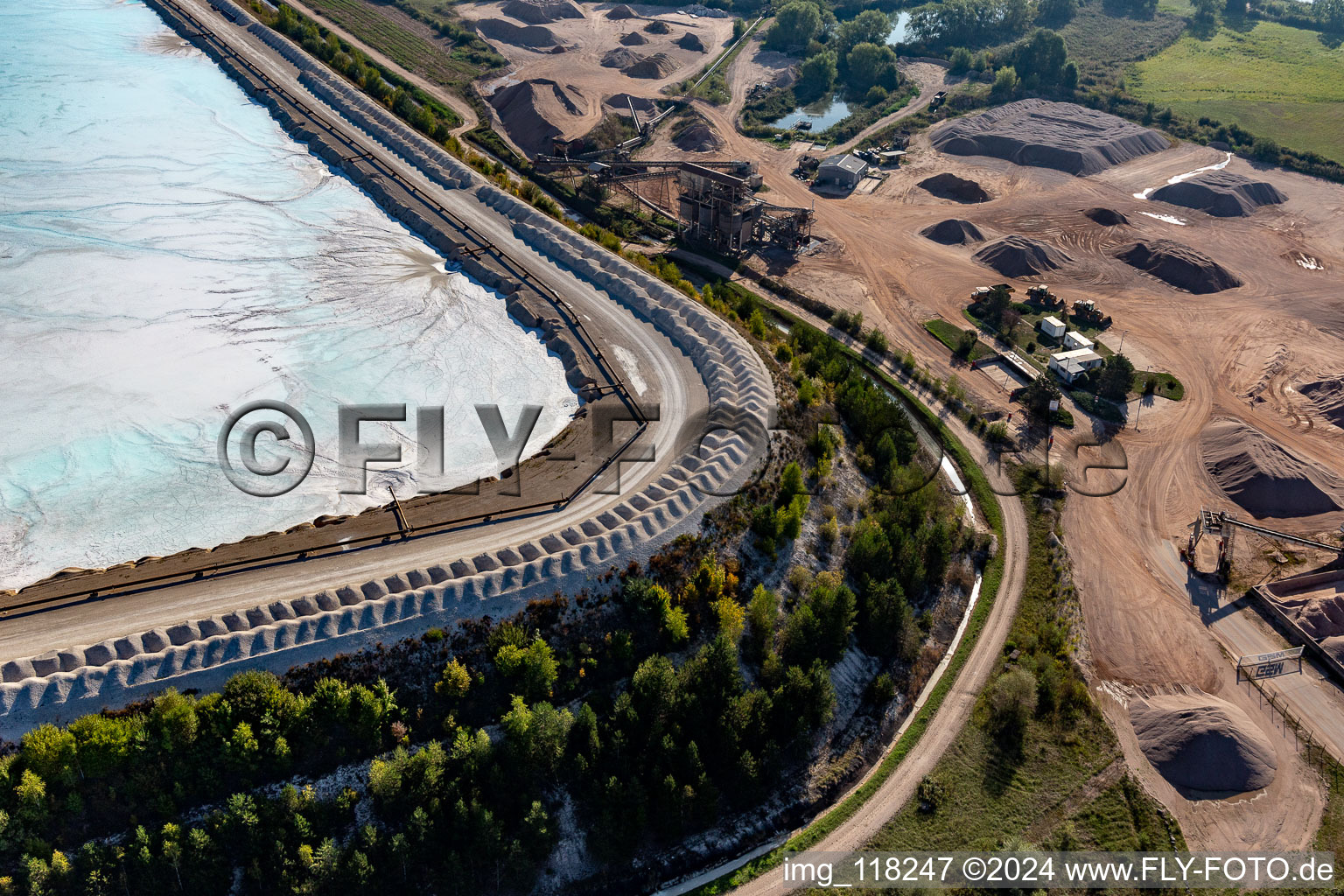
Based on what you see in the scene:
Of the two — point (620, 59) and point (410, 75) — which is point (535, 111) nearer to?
point (410, 75)

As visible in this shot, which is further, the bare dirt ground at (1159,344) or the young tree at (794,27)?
the young tree at (794,27)

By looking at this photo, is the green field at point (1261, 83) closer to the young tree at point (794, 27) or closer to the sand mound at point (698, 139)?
the young tree at point (794, 27)

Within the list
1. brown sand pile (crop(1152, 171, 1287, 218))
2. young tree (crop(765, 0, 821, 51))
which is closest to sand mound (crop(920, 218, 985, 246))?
brown sand pile (crop(1152, 171, 1287, 218))

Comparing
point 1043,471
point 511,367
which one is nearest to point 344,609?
point 511,367

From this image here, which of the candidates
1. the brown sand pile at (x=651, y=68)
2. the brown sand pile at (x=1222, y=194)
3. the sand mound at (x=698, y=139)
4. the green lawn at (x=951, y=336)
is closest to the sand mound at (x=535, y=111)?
the sand mound at (x=698, y=139)

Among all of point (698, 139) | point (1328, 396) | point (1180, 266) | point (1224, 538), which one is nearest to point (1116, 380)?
point (1328, 396)

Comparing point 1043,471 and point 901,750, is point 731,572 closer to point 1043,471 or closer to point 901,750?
point 901,750

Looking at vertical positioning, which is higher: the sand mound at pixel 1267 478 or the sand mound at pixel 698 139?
the sand mound at pixel 698 139

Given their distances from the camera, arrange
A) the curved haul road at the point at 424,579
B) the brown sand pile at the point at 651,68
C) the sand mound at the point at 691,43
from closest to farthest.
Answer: the curved haul road at the point at 424,579, the brown sand pile at the point at 651,68, the sand mound at the point at 691,43
